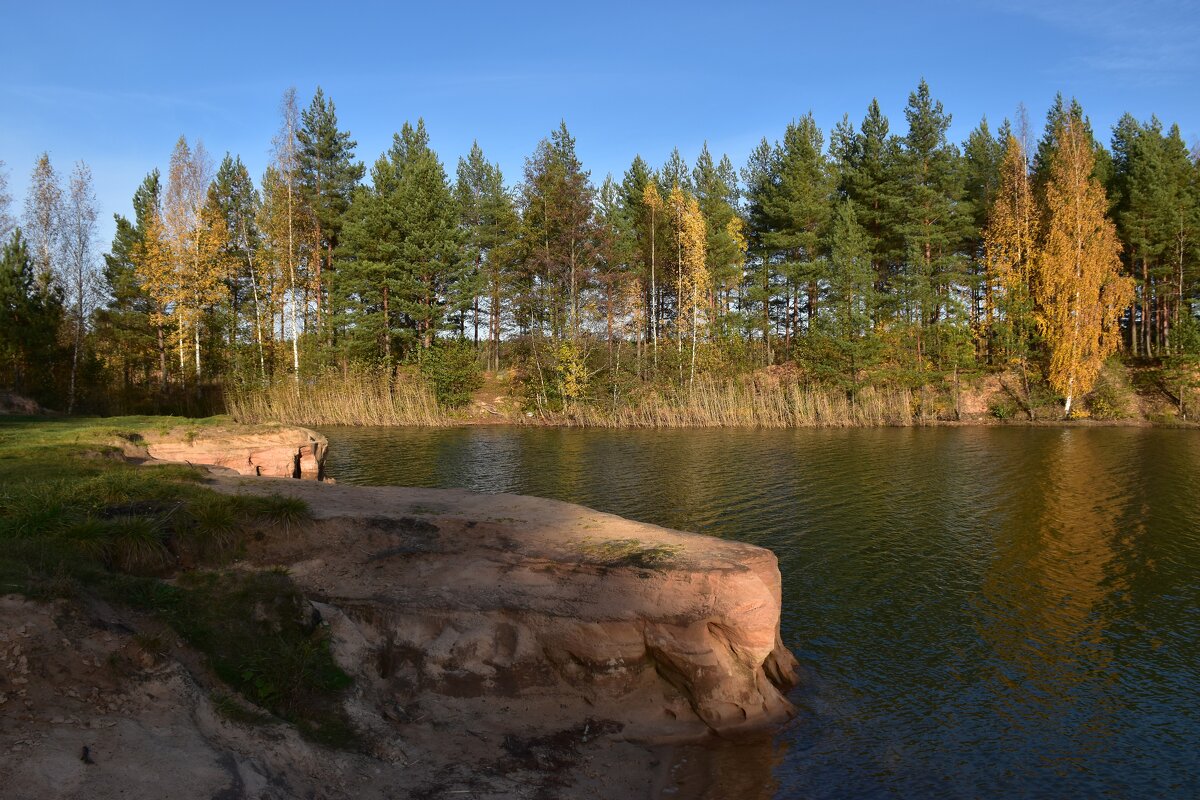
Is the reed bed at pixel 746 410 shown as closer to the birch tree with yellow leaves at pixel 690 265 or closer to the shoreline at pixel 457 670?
the birch tree with yellow leaves at pixel 690 265

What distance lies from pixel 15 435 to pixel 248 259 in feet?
101

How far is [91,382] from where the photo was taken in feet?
108

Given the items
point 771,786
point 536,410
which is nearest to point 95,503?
point 771,786

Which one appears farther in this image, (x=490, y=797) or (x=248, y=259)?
(x=248, y=259)

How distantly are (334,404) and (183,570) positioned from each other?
2944cm

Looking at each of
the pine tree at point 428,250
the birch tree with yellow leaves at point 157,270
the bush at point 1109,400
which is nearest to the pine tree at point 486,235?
the pine tree at point 428,250

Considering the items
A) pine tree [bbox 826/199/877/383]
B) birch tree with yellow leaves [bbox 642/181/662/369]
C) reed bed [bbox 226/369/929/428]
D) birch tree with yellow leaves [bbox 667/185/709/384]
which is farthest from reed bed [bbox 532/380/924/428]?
birch tree with yellow leaves [bbox 642/181/662/369]

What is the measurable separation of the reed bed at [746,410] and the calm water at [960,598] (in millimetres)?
9958

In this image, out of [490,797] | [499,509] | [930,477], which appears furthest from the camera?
[930,477]

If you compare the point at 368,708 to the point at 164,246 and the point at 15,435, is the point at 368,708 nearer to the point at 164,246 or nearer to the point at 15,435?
the point at 15,435

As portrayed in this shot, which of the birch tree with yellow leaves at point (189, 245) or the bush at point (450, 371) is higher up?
the birch tree with yellow leaves at point (189, 245)

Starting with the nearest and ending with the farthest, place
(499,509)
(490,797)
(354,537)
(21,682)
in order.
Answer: (21,682) < (490,797) < (354,537) < (499,509)

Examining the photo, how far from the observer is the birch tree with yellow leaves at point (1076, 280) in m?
33.8

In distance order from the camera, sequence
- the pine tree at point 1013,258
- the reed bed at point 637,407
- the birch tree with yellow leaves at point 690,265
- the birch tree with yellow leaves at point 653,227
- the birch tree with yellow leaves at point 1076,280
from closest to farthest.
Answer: the reed bed at point 637,407 → the birch tree with yellow leaves at point 1076,280 → the pine tree at point 1013,258 → the birch tree with yellow leaves at point 690,265 → the birch tree with yellow leaves at point 653,227
